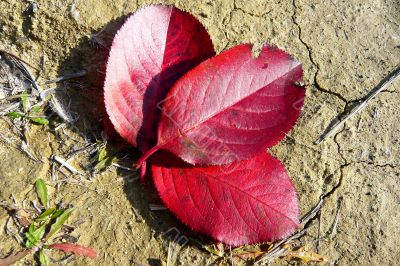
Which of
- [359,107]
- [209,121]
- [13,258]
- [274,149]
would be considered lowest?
[13,258]

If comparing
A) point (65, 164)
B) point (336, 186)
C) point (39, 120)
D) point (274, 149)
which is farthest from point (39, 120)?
point (336, 186)

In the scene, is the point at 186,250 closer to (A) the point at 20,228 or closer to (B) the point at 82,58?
(A) the point at 20,228

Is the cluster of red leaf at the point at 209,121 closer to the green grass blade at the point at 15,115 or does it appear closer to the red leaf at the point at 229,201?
the red leaf at the point at 229,201

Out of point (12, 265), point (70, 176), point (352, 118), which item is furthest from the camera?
point (352, 118)

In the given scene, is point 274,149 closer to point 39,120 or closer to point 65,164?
point 65,164

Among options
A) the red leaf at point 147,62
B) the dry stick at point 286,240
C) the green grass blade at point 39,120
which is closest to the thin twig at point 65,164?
the green grass blade at point 39,120

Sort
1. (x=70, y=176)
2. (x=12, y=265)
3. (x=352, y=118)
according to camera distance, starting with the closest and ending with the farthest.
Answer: (x=12, y=265) < (x=70, y=176) < (x=352, y=118)

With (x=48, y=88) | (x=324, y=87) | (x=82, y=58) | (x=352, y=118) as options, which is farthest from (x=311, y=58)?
(x=48, y=88)
